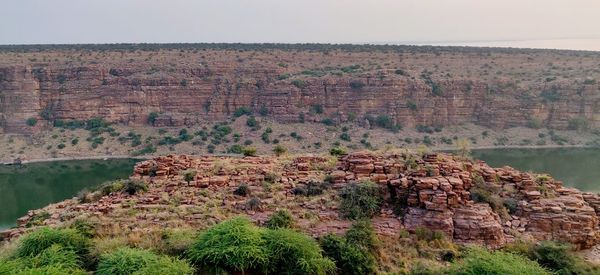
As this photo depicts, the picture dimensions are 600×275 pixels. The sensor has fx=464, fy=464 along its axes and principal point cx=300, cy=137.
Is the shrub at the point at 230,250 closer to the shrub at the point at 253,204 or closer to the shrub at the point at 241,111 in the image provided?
the shrub at the point at 253,204

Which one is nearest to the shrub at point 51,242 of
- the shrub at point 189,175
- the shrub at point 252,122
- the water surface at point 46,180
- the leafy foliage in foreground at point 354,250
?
the shrub at point 189,175

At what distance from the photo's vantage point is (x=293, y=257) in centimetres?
1013

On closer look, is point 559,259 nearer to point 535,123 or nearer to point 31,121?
point 535,123

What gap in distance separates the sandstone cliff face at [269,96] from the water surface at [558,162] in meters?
6.90

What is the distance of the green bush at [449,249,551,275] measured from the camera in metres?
9.49

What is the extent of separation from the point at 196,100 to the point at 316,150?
1788 centimetres

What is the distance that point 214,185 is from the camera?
1405 centimetres

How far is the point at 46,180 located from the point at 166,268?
36273mm

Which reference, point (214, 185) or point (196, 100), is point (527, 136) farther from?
point (214, 185)

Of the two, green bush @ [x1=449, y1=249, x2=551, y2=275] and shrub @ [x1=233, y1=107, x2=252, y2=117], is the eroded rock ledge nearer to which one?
green bush @ [x1=449, y1=249, x2=551, y2=275]

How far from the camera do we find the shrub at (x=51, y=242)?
10.2 m

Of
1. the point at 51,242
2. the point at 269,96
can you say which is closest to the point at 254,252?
the point at 51,242

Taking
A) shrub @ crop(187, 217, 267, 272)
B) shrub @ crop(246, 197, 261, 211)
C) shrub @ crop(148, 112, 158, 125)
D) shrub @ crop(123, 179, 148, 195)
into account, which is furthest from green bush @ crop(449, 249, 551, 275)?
shrub @ crop(148, 112, 158, 125)

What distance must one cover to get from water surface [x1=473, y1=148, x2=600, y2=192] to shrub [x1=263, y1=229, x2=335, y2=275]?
32410mm
